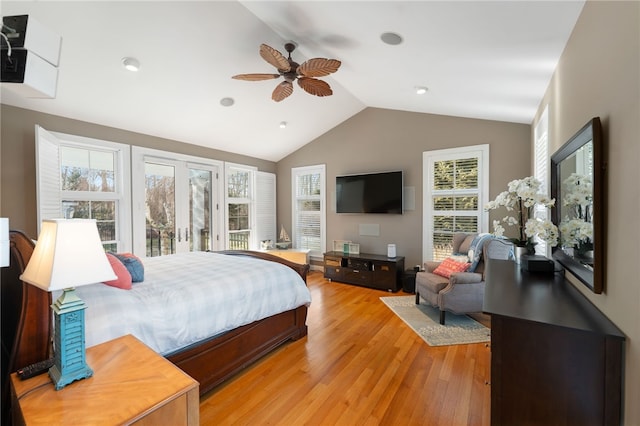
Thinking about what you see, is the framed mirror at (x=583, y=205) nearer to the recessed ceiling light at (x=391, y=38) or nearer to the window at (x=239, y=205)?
the recessed ceiling light at (x=391, y=38)

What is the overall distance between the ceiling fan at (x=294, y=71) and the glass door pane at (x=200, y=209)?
2.46m

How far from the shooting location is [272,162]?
639cm

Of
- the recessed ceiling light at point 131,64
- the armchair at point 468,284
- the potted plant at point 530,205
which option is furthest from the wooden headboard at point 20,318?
the armchair at point 468,284

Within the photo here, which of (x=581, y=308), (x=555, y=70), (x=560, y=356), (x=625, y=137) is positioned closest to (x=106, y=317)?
(x=560, y=356)

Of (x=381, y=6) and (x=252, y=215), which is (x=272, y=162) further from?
(x=381, y=6)

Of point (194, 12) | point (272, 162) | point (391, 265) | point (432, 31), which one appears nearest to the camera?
point (432, 31)

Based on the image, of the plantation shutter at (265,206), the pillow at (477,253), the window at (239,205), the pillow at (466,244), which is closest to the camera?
the pillow at (477,253)

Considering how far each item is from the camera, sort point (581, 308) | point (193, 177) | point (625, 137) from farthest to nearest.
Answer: point (193, 177), point (581, 308), point (625, 137)

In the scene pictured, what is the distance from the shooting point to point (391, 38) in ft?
7.85

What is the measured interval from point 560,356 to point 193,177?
16.3 feet

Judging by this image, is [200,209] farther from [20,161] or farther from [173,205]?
[20,161]

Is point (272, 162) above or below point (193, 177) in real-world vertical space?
above

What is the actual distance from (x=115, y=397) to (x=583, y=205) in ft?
7.42

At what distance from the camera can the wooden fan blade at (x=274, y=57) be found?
237 cm
